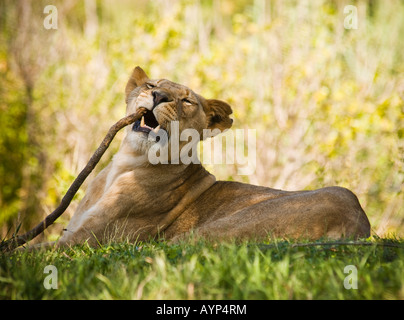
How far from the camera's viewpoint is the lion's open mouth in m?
5.05

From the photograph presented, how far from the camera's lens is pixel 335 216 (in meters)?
4.54

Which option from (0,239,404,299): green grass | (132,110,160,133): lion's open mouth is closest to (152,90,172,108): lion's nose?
(132,110,160,133): lion's open mouth

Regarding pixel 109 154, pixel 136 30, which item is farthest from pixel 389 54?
pixel 109 154

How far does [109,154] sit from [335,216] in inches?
218

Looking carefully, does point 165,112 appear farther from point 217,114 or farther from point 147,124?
point 217,114

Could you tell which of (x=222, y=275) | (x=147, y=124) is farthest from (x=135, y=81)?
(x=222, y=275)

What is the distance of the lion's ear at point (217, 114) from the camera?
18.8ft

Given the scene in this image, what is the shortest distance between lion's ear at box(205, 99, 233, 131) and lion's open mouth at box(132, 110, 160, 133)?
0.77 metres

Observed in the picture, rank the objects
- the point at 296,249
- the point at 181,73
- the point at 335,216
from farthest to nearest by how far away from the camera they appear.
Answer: the point at 181,73, the point at 335,216, the point at 296,249

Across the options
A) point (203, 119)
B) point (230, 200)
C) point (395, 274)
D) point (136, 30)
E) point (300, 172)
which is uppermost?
point (136, 30)

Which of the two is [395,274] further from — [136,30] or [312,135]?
[136,30]

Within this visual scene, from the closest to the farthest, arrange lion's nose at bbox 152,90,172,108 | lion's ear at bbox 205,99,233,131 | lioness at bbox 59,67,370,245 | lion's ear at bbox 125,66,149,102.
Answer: lioness at bbox 59,67,370,245, lion's nose at bbox 152,90,172,108, lion's ear at bbox 125,66,149,102, lion's ear at bbox 205,99,233,131

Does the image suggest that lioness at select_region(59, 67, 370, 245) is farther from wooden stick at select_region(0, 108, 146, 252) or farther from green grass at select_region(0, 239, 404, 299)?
green grass at select_region(0, 239, 404, 299)

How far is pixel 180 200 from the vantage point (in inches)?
212
